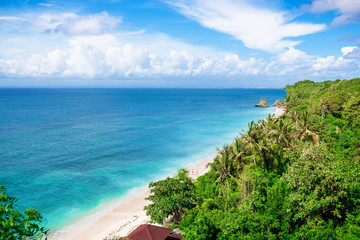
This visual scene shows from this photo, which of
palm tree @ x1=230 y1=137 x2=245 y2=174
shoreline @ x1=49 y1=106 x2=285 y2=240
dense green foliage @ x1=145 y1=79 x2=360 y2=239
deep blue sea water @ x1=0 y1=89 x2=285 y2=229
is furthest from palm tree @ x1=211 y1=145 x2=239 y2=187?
deep blue sea water @ x1=0 y1=89 x2=285 y2=229

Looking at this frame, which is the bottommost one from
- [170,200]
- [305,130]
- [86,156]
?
[86,156]

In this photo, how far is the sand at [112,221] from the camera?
27.5 metres

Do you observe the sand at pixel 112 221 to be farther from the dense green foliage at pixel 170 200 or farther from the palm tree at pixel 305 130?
the palm tree at pixel 305 130

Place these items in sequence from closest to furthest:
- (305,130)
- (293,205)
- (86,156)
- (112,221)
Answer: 1. (293,205)
2. (112,221)
3. (305,130)
4. (86,156)

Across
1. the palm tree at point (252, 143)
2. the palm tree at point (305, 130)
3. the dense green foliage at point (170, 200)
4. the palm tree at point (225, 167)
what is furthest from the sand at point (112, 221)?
the palm tree at point (305, 130)

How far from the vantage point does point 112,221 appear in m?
30.6

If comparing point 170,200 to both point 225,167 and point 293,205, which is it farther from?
point 293,205

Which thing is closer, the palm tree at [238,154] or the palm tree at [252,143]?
the palm tree at [252,143]

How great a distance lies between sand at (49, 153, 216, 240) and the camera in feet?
90.2

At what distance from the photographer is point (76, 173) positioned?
43.5 m

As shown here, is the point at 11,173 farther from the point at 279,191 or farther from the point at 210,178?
the point at 279,191

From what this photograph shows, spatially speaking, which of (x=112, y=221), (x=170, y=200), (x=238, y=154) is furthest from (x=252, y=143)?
(x=112, y=221)

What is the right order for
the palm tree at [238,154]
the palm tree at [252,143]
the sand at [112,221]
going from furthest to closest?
1. the palm tree at [238,154]
2. the palm tree at [252,143]
3. the sand at [112,221]

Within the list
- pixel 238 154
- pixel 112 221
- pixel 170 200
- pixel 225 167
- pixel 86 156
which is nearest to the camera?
pixel 170 200
